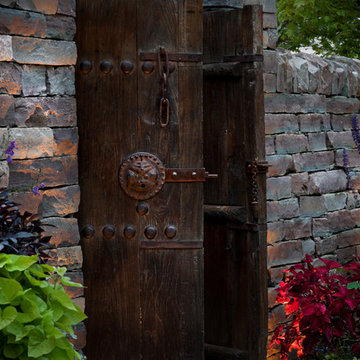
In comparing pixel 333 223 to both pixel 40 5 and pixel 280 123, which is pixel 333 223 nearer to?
pixel 280 123

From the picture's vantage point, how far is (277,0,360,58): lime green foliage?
955 centimetres

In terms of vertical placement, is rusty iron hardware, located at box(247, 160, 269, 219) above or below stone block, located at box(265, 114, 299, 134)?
below

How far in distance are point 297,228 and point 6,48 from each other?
2917mm

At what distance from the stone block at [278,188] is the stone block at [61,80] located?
2042 millimetres

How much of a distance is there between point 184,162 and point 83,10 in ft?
3.06

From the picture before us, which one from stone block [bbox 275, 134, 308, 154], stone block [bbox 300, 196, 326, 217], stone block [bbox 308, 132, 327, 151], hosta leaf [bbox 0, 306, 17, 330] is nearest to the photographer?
hosta leaf [bbox 0, 306, 17, 330]

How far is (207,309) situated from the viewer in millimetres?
4742

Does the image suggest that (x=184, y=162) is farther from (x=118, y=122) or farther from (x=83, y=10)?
(x=83, y=10)

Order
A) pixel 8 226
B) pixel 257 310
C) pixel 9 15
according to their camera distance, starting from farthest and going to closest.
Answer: pixel 257 310 → pixel 9 15 → pixel 8 226

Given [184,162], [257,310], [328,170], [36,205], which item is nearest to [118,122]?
[184,162]

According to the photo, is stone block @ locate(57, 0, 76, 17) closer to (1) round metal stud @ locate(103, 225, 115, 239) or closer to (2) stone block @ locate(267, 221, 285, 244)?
(1) round metal stud @ locate(103, 225, 115, 239)

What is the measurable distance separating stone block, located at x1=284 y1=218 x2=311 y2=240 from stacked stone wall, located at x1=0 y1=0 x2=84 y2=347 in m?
2.19

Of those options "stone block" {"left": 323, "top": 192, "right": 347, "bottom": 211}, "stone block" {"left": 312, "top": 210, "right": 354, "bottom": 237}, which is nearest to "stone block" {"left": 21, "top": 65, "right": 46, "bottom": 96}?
"stone block" {"left": 312, "top": 210, "right": 354, "bottom": 237}

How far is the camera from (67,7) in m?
3.44
